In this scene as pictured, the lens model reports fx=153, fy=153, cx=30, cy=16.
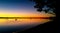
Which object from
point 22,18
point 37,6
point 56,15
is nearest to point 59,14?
point 56,15

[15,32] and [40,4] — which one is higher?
[40,4]

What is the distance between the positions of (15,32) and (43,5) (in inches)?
79.9

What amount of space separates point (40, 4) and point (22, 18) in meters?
1.21

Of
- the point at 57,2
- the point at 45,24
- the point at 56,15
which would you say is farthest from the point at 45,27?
the point at 57,2

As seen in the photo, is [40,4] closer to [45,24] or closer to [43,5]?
[43,5]

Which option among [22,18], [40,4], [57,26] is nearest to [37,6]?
[40,4]

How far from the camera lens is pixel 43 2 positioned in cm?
786

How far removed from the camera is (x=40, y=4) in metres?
8.06

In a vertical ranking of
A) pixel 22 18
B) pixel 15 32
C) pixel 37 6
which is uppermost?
pixel 37 6

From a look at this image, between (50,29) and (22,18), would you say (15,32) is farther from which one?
(50,29)

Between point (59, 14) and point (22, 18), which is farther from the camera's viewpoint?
point (22, 18)

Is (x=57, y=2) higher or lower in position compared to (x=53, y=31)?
higher

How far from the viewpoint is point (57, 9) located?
23.5 ft

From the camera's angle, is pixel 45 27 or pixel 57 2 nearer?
pixel 57 2
